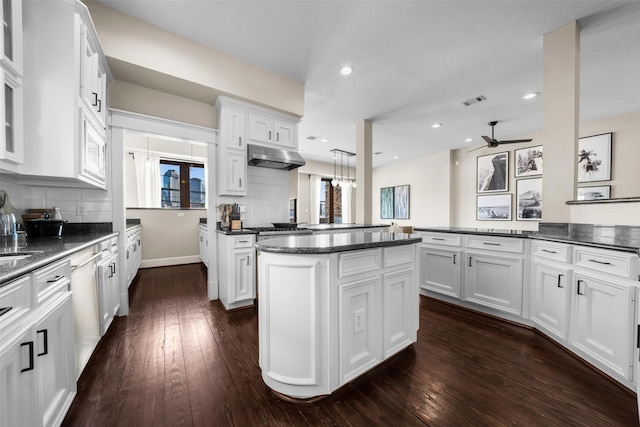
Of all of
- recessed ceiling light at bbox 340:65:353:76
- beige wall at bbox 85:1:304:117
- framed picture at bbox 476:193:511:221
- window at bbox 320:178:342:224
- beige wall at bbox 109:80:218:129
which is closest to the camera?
beige wall at bbox 85:1:304:117

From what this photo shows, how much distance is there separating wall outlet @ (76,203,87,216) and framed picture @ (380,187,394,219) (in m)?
7.99


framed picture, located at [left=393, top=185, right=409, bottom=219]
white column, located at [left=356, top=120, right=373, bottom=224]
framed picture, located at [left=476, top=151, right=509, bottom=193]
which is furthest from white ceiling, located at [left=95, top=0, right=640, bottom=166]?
framed picture, located at [left=393, top=185, right=409, bottom=219]

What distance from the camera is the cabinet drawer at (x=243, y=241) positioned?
2.92 metres

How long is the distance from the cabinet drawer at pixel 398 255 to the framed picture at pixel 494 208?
545cm

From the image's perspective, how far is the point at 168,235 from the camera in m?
5.12

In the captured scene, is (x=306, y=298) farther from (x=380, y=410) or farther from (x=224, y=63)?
(x=224, y=63)

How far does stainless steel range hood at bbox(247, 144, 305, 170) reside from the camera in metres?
3.29

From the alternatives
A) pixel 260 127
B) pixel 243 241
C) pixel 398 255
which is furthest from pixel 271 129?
pixel 398 255

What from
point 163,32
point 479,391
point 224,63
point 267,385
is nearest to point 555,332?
point 479,391

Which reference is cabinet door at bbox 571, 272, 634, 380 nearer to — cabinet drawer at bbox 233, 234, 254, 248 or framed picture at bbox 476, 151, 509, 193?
cabinet drawer at bbox 233, 234, 254, 248

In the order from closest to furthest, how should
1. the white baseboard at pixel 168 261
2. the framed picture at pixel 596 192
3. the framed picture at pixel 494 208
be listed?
the framed picture at pixel 596 192 < the white baseboard at pixel 168 261 < the framed picture at pixel 494 208

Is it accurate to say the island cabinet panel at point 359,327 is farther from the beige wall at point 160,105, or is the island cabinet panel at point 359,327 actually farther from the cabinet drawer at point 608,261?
the beige wall at point 160,105

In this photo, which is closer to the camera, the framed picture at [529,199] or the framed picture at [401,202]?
the framed picture at [529,199]

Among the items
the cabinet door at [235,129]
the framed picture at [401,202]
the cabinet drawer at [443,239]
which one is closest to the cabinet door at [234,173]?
the cabinet door at [235,129]
